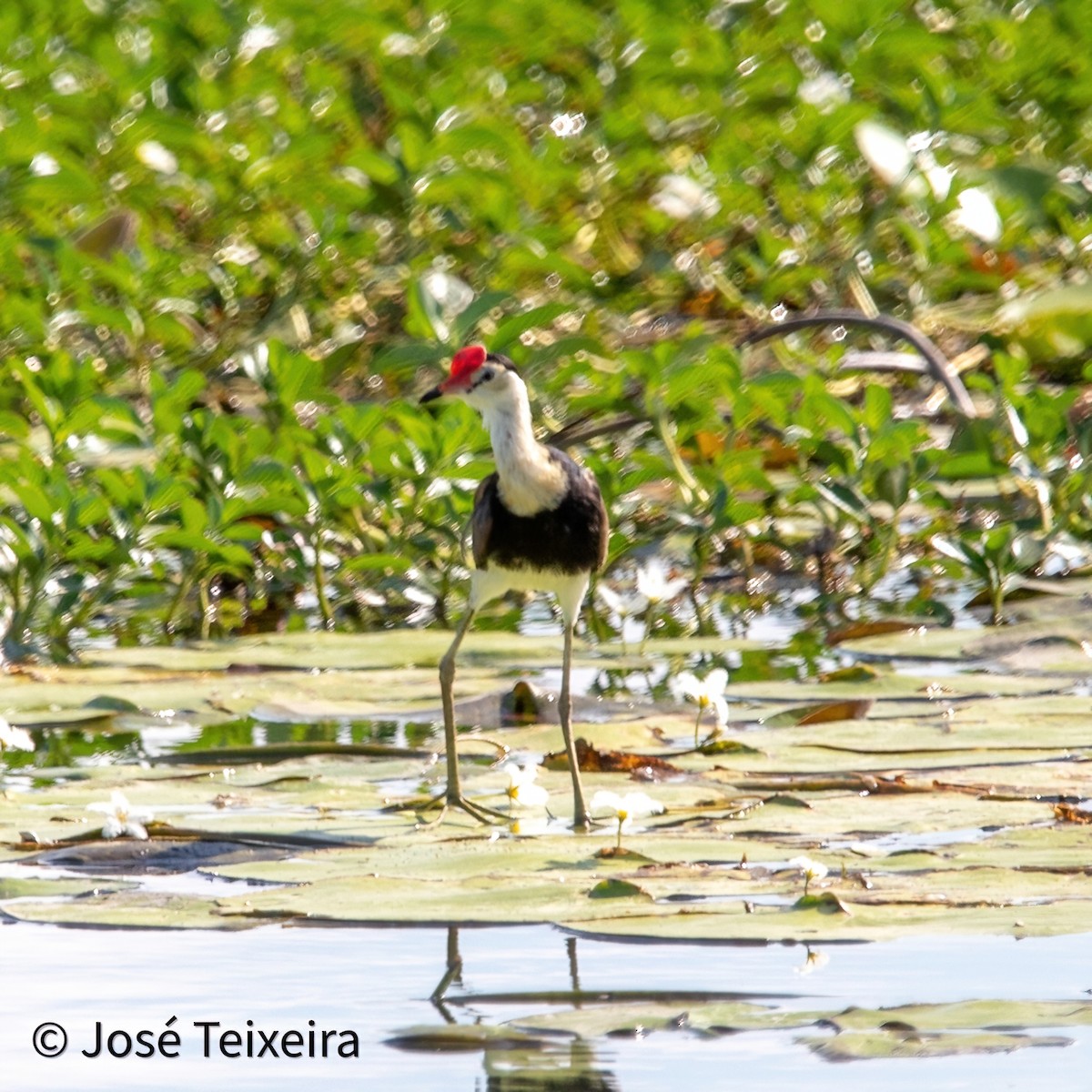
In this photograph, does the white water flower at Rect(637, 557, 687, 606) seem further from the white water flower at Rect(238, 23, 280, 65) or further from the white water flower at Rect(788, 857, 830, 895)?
the white water flower at Rect(238, 23, 280, 65)

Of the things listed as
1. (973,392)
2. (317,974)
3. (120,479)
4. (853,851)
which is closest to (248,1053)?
(317,974)

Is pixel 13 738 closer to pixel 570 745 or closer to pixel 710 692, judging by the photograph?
pixel 570 745

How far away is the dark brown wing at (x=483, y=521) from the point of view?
484 cm

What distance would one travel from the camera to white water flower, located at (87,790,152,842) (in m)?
4.07

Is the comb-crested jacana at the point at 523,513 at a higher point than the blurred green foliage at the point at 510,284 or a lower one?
lower

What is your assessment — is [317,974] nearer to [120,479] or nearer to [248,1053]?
[248,1053]

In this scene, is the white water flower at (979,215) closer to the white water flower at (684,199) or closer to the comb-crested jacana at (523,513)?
the white water flower at (684,199)

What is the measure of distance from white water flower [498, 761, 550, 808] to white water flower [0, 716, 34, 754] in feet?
3.35

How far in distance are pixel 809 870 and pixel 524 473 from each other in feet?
4.64

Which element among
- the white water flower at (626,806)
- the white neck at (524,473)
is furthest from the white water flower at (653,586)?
the white water flower at (626,806)

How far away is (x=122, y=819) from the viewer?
4.12m

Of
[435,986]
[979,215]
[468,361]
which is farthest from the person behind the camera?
[979,215]

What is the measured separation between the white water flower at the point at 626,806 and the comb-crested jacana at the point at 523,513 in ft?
1.34

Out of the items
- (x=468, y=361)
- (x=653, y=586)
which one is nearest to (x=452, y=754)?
(x=468, y=361)
